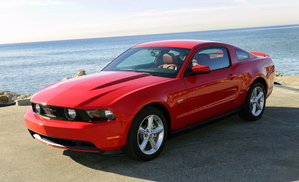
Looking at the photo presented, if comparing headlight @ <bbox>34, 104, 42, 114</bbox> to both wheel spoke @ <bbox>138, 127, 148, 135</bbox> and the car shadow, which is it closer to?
the car shadow

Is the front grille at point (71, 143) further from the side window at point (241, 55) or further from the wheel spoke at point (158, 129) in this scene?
the side window at point (241, 55)

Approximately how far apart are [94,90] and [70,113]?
0.45m

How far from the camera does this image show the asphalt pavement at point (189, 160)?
3783mm

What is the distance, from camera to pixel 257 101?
6250mm

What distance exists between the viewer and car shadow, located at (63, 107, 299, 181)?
12.4ft

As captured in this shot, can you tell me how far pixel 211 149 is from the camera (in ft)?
15.2

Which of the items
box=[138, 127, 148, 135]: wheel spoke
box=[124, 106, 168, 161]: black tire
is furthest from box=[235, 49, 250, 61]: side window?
box=[138, 127, 148, 135]: wheel spoke

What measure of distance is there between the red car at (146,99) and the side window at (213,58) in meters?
0.02

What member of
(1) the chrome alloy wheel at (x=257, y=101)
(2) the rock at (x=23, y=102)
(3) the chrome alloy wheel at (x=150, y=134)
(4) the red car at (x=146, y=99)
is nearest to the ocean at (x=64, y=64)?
(2) the rock at (x=23, y=102)

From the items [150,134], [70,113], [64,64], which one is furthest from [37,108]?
[64,64]

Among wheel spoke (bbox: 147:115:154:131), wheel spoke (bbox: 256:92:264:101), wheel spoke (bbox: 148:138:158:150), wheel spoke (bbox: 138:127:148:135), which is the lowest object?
wheel spoke (bbox: 148:138:158:150)

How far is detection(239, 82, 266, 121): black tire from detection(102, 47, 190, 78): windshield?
174cm

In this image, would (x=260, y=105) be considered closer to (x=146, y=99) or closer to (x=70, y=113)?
(x=146, y=99)

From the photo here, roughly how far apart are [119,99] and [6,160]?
6.45ft
